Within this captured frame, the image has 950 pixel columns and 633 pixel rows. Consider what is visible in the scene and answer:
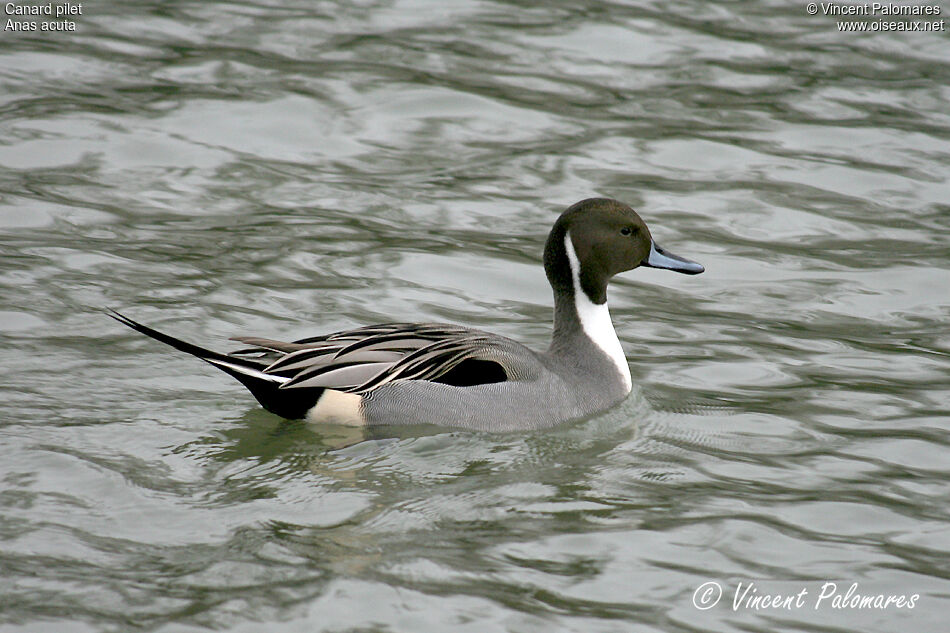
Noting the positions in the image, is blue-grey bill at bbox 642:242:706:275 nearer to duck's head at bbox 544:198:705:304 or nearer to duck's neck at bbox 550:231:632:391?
duck's head at bbox 544:198:705:304

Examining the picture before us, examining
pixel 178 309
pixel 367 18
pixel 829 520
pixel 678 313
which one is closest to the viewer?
pixel 829 520

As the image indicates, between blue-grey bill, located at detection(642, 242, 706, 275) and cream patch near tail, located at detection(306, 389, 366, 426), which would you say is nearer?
cream patch near tail, located at detection(306, 389, 366, 426)

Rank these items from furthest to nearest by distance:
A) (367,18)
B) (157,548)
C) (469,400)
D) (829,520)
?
1. (367,18)
2. (469,400)
3. (829,520)
4. (157,548)

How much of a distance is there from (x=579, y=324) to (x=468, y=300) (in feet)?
3.89

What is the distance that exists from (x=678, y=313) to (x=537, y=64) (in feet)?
13.1

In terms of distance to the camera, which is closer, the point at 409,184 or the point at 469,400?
A: the point at 469,400

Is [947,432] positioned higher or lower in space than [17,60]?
lower

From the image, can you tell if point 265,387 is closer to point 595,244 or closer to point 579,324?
point 579,324

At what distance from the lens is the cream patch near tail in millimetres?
6148

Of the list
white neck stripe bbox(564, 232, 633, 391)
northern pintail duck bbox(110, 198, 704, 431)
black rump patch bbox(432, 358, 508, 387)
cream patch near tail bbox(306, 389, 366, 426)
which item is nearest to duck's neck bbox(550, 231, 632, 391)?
white neck stripe bbox(564, 232, 633, 391)

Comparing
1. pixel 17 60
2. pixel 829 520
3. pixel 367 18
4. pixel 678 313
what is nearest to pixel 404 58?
pixel 367 18

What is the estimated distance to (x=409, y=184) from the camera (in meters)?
9.20

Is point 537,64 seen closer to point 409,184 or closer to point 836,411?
point 409,184

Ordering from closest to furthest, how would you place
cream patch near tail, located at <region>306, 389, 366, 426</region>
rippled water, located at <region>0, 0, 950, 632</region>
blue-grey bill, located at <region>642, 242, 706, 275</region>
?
1. rippled water, located at <region>0, 0, 950, 632</region>
2. cream patch near tail, located at <region>306, 389, 366, 426</region>
3. blue-grey bill, located at <region>642, 242, 706, 275</region>
